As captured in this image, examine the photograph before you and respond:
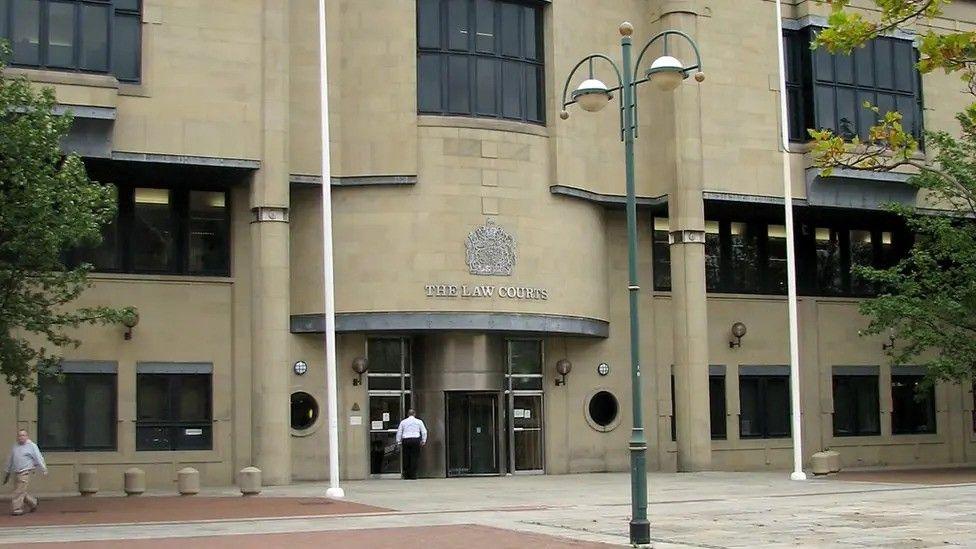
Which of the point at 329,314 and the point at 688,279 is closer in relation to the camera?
the point at 329,314

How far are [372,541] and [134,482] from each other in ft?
43.8

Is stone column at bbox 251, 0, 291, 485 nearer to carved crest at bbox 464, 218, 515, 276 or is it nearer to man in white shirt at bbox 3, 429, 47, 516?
carved crest at bbox 464, 218, 515, 276

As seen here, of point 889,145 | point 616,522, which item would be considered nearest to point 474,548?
point 616,522

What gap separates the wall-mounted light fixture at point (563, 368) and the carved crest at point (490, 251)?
364 centimetres

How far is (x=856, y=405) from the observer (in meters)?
43.0

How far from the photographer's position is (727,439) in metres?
40.1

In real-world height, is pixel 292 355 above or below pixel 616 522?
above

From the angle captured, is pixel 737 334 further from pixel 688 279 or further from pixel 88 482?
pixel 88 482

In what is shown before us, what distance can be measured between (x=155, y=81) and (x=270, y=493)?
1083 centimetres

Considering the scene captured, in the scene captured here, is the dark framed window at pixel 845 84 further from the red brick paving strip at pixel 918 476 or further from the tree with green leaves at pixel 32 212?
the tree with green leaves at pixel 32 212

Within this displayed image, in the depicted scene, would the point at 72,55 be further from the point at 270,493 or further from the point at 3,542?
the point at 3,542

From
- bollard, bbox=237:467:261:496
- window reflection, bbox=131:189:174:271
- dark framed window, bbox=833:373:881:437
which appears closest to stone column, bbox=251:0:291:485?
window reflection, bbox=131:189:174:271

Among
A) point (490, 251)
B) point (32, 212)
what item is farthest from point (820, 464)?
point (32, 212)

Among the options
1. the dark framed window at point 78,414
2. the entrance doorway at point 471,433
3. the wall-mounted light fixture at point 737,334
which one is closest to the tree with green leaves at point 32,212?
the dark framed window at point 78,414
